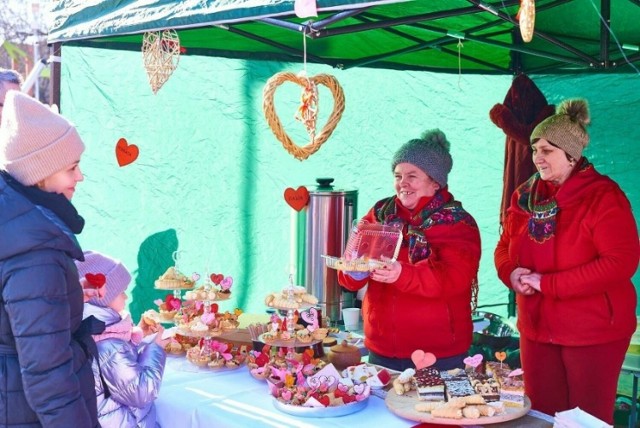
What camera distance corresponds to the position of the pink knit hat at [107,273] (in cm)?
243

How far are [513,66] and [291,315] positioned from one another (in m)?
2.63

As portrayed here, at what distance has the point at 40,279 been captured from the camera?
185 cm

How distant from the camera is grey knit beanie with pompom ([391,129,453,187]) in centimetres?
313

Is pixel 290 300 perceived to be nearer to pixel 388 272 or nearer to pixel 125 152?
pixel 388 272

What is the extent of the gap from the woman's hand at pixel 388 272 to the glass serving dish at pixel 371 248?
0.06ft

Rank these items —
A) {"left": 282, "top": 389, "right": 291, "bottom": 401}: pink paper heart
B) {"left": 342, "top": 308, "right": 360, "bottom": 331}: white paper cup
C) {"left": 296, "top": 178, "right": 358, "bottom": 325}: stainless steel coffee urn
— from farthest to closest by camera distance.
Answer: {"left": 296, "top": 178, "right": 358, "bottom": 325}: stainless steel coffee urn < {"left": 342, "top": 308, "right": 360, "bottom": 331}: white paper cup < {"left": 282, "top": 389, "right": 291, "bottom": 401}: pink paper heart

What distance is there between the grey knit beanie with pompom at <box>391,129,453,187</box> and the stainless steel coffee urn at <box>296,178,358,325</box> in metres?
1.27

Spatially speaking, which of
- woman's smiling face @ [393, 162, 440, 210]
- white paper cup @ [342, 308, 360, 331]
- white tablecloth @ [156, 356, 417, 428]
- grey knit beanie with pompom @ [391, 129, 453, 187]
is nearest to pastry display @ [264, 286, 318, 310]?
white tablecloth @ [156, 356, 417, 428]

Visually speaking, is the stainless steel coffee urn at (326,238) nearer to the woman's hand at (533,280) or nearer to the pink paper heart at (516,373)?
the woman's hand at (533,280)

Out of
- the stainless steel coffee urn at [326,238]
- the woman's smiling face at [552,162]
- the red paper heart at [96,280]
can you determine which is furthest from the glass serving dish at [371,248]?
the stainless steel coffee urn at [326,238]

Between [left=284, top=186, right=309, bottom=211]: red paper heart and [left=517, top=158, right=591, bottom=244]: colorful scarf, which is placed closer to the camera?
[left=517, top=158, right=591, bottom=244]: colorful scarf

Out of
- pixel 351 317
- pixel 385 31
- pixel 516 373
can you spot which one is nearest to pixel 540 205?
pixel 516 373

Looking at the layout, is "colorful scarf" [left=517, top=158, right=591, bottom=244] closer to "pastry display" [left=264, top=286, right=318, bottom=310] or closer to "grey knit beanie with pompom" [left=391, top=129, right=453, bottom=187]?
"grey knit beanie with pompom" [left=391, top=129, right=453, bottom=187]

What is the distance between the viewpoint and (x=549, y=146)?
10.4 ft
